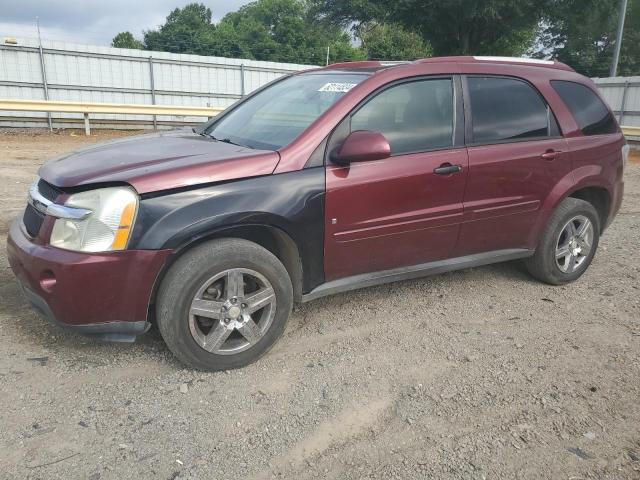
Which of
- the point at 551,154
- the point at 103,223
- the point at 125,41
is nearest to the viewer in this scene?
the point at 103,223

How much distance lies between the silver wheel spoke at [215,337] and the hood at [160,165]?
32.5 inches

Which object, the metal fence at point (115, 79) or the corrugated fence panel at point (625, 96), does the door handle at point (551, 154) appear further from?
the corrugated fence panel at point (625, 96)

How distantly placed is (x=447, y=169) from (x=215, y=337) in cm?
189

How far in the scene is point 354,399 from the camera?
2.90 m

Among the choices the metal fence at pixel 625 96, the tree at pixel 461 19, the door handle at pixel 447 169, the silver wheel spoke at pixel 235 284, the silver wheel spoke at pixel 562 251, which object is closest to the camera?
the silver wheel spoke at pixel 235 284

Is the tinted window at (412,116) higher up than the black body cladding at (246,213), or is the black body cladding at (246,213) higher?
the tinted window at (412,116)

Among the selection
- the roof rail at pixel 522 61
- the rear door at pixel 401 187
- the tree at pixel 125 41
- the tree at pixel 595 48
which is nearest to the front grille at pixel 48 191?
the rear door at pixel 401 187

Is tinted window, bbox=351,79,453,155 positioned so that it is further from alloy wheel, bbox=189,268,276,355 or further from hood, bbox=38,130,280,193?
alloy wheel, bbox=189,268,276,355

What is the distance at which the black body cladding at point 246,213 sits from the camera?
9.22 feet

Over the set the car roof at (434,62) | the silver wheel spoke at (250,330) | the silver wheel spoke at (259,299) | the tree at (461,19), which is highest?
the tree at (461,19)

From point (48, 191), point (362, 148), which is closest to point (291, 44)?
point (362, 148)

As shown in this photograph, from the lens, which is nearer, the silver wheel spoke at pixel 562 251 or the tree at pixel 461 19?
the silver wheel spoke at pixel 562 251

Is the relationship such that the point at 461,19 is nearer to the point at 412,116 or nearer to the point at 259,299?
the point at 412,116

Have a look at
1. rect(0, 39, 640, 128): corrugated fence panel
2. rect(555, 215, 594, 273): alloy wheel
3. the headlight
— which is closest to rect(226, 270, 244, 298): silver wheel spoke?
the headlight
